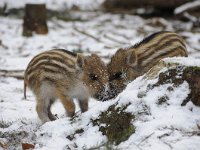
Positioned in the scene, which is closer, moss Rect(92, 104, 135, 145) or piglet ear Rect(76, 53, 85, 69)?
moss Rect(92, 104, 135, 145)

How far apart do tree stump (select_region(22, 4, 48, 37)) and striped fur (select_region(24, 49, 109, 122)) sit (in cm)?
516

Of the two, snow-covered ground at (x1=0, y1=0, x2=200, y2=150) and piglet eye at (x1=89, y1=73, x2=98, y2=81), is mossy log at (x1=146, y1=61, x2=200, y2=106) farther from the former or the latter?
piglet eye at (x1=89, y1=73, x2=98, y2=81)

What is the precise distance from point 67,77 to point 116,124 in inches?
65.7

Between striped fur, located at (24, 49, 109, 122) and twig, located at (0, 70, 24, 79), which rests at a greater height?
striped fur, located at (24, 49, 109, 122)

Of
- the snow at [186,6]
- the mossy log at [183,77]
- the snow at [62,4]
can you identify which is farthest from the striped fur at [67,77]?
Answer: the snow at [62,4]

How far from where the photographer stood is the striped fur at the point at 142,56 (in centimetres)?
607

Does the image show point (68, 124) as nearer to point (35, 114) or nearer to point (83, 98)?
point (83, 98)

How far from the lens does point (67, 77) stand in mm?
5766

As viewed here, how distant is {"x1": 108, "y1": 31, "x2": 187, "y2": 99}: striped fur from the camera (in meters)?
6.07

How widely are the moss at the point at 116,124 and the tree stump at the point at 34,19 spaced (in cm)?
685

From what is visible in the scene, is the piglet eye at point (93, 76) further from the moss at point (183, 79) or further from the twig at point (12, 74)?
the twig at point (12, 74)

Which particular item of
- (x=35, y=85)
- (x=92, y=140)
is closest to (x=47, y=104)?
(x=35, y=85)

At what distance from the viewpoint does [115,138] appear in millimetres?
4094

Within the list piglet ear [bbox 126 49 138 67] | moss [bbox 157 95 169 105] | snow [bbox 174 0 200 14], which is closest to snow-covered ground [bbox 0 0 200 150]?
moss [bbox 157 95 169 105]
